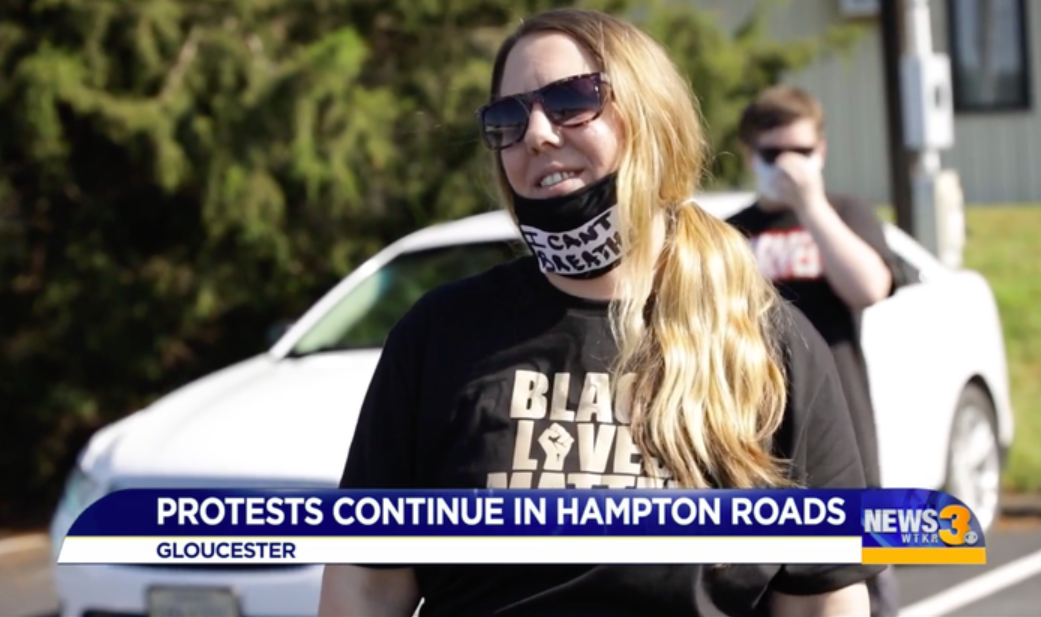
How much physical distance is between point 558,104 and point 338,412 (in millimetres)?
3614

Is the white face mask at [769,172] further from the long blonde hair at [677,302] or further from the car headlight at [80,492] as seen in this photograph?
the car headlight at [80,492]

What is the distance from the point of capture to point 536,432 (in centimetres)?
214

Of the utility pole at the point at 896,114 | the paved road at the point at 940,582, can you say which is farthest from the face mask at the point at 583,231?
the utility pole at the point at 896,114

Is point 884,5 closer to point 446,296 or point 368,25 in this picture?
point 368,25

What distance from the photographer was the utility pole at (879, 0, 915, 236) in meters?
9.01

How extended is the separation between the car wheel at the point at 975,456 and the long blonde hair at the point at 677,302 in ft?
17.5

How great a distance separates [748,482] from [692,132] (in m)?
0.52

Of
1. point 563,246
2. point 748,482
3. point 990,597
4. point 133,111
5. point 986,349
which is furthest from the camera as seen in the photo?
point 133,111

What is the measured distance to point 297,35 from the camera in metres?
9.24

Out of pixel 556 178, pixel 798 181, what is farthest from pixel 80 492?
pixel 556 178

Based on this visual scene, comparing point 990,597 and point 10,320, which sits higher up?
point 10,320

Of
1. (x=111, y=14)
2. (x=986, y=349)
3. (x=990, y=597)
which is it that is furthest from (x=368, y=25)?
(x=990, y=597)

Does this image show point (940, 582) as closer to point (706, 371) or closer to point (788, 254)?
point (788, 254)

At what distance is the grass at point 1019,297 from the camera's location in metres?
9.41
